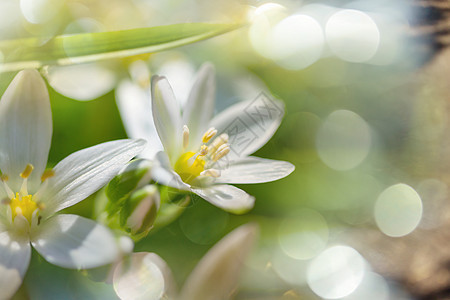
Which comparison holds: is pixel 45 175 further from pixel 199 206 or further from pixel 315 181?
pixel 315 181

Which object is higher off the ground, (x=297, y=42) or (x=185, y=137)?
(x=297, y=42)

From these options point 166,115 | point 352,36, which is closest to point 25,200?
point 166,115

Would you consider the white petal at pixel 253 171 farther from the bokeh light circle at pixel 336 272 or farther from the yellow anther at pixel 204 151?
the bokeh light circle at pixel 336 272

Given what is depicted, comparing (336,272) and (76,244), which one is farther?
(336,272)

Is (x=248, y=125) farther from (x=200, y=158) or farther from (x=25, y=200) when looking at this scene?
(x=25, y=200)

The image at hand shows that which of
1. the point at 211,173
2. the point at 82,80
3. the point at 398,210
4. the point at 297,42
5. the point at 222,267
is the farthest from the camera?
the point at 297,42

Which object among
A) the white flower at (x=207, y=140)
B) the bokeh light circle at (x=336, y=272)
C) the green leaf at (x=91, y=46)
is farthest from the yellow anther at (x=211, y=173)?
the bokeh light circle at (x=336, y=272)

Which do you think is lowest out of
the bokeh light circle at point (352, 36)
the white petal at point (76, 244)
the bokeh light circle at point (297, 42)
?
the white petal at point (76, 244)

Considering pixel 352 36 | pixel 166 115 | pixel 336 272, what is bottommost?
pixel 336 272
